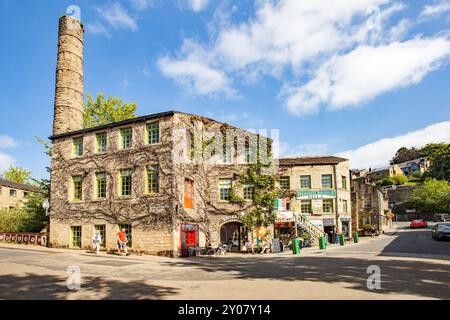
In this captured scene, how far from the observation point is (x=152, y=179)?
23000mm

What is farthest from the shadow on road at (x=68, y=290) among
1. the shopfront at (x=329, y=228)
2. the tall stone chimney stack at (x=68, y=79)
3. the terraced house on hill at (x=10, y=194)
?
the terraced house on hill at (x=10, y=194)

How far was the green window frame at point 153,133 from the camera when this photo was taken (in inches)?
926

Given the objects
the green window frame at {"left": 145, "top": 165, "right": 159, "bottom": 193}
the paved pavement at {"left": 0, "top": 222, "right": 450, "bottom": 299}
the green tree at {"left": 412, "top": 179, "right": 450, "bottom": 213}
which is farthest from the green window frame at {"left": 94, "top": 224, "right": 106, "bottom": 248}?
the green tree at {"left": 412, "top": 179, "right": 450, "bottom": 213}

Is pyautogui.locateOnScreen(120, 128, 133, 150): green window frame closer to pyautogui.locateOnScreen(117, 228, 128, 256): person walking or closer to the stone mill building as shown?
the stone mill building

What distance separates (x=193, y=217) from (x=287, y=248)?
8.49m

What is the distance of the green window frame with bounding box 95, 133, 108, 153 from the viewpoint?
25219 millimetres

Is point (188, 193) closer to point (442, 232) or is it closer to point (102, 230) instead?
point (102, 230)

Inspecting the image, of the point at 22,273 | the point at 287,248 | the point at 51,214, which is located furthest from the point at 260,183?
the point at 22,273

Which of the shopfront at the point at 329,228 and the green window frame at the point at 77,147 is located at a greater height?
the green window frame at the point at 77,147

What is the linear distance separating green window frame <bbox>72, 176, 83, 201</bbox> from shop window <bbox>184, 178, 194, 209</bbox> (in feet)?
26.0

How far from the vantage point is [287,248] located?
91.8ft

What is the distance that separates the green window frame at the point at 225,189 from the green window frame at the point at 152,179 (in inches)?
253

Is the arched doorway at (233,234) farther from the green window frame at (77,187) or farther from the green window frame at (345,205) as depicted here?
the green window frame at (345,205)
